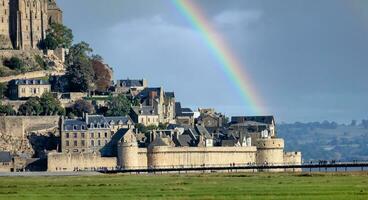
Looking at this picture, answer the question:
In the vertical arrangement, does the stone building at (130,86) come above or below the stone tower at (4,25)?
below

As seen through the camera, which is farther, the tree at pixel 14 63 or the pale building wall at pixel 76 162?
the tree at pixel 14 63

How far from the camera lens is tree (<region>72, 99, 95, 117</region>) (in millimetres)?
136500

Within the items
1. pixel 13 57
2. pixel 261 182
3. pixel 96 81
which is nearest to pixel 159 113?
pixel 96 81

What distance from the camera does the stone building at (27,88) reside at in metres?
138

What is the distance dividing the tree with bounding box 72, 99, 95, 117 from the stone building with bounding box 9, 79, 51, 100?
4274mm

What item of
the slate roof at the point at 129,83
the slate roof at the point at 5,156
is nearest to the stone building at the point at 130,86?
the slate roof at the point at 129,83

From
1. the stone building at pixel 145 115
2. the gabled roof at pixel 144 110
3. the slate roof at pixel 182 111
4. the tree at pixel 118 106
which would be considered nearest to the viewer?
the tree at pixel 118 106

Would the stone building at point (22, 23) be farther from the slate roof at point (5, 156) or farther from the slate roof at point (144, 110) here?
the slate roof at point (5, 156)

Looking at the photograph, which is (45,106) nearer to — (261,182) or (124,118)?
(124,118)

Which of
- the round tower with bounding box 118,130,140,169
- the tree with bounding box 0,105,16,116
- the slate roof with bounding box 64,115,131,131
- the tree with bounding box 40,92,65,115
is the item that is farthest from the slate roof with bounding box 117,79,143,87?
the round tower with bounding box 118,130,140,169

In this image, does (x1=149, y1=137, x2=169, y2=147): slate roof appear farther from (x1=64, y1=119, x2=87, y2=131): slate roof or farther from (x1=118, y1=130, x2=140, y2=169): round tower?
(x1=64, y1=119, x2=87, y2=131): slate roof

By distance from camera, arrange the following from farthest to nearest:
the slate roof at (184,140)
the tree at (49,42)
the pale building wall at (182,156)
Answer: the tree at (49,42), the slate roof at (184,140), the pale building wall at (182,156)

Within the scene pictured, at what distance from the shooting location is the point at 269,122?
159750mm

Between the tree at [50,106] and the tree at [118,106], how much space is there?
623cm
